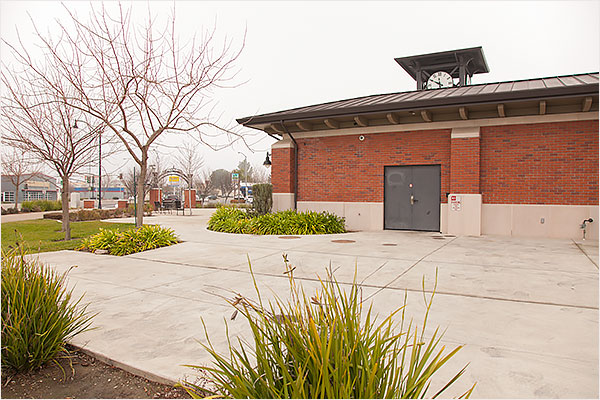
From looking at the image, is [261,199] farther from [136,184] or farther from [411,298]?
[136,184]

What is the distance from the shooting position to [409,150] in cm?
1400

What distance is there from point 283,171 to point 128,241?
764cm

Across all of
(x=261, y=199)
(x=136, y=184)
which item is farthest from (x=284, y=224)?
(x=136, y=184)

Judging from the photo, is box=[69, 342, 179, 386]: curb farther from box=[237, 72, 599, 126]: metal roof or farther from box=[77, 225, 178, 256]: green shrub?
box=[237, 72, 599, 126]: metal roof

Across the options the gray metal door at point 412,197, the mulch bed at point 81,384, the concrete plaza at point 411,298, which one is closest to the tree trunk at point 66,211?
the concrete plaza at point 411,298

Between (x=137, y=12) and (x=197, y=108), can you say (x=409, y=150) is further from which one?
(x=137, y=12)

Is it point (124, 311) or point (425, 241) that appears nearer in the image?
point (124, 311)

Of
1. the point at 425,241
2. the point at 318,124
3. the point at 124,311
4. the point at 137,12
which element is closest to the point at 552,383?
the point at 124,311

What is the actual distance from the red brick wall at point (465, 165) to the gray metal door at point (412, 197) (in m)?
0.77

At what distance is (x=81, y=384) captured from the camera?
2969 mm

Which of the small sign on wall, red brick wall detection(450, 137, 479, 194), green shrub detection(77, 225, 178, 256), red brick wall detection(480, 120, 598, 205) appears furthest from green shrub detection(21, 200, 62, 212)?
red brick wall detection(480, 120, 598, 205)

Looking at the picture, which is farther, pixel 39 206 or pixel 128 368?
pixel 39 206

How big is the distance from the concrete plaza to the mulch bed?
0.13 m

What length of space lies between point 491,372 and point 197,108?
9.86m
